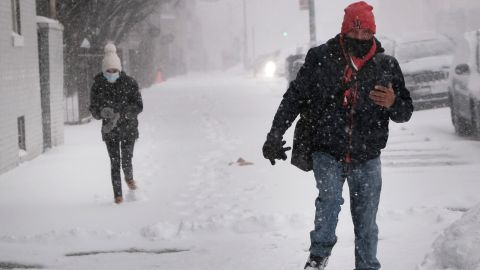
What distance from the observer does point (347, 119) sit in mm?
4473

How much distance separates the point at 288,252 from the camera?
5.92 metres

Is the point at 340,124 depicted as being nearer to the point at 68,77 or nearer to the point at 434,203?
the point at 434,203

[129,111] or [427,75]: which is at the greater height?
[427,75]

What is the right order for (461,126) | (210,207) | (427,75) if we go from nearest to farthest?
(210,207) → (461,126) → (427,75)

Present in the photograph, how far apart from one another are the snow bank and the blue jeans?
1.48 feet

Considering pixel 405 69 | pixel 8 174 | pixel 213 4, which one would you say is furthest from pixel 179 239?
pixel 213 4

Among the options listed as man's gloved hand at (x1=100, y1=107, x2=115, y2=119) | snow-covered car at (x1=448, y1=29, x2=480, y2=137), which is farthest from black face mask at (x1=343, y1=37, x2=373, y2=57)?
snow-covered car at (x1=448, y1=29, x2=480, y2=137)

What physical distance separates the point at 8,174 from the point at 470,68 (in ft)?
24.3

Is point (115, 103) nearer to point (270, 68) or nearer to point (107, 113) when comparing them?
point (107, 113)

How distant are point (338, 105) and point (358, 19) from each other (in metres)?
0.51

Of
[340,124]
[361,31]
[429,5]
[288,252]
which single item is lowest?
[288,252]

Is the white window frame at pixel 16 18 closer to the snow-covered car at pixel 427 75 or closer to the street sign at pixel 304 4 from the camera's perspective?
the snow-covered car at pixel 427 75

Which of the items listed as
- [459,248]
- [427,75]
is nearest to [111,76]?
[459,248]

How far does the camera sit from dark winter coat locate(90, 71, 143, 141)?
319 inches
